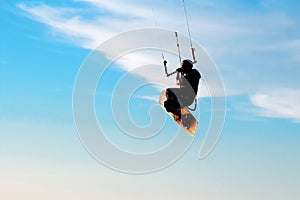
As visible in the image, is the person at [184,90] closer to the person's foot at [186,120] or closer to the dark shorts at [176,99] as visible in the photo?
the dark shorts at [176,99]

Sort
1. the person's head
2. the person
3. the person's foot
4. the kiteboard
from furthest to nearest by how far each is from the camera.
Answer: the person's foot < the kiteboard < the person < the person's head

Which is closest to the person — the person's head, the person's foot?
the person's head

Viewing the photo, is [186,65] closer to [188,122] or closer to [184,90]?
[184,90]

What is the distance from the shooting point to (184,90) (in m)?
27.5

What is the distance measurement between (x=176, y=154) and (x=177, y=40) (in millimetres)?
10945

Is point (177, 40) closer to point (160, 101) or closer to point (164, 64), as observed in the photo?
point (164, 64)

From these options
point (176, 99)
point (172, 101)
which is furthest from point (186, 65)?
point (172, 101)

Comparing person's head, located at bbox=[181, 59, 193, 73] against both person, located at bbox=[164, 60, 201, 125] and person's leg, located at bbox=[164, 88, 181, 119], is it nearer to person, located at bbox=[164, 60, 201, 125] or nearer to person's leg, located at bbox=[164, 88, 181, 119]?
person, located at bbox=[164, 60, 201, 125]

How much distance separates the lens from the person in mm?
27000

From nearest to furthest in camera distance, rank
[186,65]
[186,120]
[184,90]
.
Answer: [186,65]
[184,90]
[186,120]

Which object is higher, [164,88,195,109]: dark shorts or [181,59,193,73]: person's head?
[181,59,193,73]: person's head

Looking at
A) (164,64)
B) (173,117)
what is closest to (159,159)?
(173,117)

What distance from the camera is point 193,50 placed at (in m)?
26.2

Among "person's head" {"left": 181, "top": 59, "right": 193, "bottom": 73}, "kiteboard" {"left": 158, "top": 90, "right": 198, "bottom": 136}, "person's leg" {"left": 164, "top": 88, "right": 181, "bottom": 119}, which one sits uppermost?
"person's head" {"left": 181, "top": 59, "right": 193, "bottom": 73}
